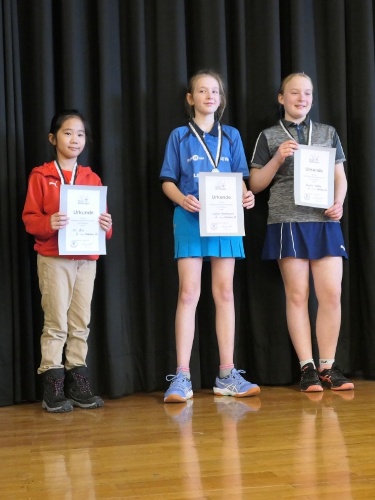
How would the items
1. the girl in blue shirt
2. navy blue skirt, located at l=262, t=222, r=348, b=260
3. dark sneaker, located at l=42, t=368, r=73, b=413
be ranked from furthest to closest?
navy blue skirt, located at l=262, t=222, r=348, b=260
the girl in blue shirt
dark sneaker, located at l=42, t=368, r=73, b=413

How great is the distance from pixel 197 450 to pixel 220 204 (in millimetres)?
1265

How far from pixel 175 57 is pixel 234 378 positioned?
1.61 metres

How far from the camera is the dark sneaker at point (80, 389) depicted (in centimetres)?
295

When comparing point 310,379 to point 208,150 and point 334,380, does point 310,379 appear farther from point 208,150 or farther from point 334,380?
point 208,150

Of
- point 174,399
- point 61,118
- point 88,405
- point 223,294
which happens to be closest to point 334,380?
point 223,294

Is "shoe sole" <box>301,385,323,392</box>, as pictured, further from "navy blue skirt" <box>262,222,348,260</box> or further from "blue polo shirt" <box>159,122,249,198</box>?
"blue polo shirt" <box>159,122,249,198</box>

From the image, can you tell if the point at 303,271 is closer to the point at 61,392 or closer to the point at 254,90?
the point at 254,90

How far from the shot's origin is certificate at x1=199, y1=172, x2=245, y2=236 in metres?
3.02

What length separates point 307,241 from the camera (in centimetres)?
323

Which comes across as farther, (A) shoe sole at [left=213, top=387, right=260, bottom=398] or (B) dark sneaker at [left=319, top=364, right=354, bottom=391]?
(B) dark sneaker at [left=319, top=364, right=354, bottom=391]

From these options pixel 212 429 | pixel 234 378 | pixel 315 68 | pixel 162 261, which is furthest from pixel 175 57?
pixel 212 429

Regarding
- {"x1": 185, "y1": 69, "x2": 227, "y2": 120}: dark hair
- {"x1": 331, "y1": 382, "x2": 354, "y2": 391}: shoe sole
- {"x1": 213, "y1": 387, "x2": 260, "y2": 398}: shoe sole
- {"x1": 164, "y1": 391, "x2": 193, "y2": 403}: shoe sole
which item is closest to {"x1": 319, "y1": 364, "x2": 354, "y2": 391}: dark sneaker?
{"x1": 331, "y1": 382, "x2": 354, "y2": 391}: shoe sole

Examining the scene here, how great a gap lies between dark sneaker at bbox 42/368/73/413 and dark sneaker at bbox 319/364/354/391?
4.04 ft

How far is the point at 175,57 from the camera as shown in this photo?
11.0 ft
